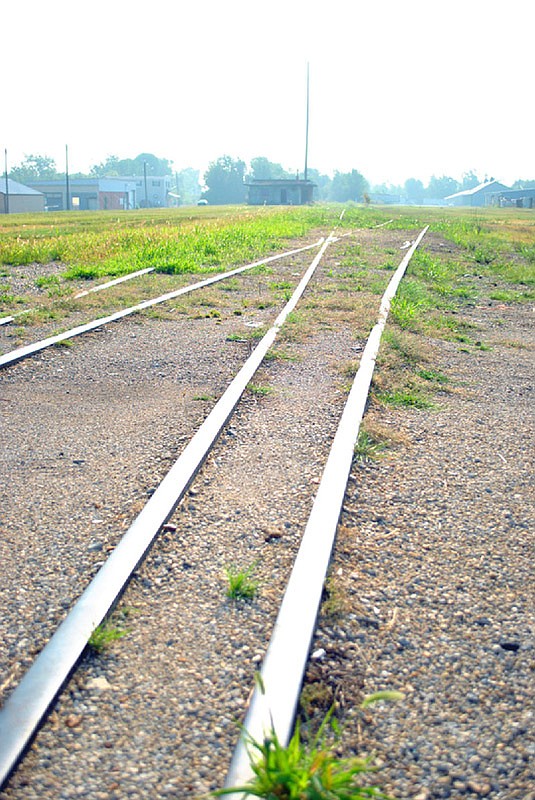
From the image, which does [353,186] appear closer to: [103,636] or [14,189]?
[14,189]

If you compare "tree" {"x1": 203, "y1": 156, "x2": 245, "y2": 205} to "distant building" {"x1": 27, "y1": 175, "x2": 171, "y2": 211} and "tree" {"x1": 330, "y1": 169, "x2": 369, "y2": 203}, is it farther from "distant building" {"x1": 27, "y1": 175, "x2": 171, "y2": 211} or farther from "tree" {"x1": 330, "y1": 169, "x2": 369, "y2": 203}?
"distant building" {"x1": 27, "y1": 175, "x2": 171, "y2": 211}

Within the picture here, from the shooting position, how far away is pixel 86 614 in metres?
2.77

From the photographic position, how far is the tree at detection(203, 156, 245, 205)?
158m

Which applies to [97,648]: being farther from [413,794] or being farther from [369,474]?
[369,474]

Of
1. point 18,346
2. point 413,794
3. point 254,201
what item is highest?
point 254,201

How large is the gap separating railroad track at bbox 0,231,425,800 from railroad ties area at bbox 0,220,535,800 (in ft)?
0.13

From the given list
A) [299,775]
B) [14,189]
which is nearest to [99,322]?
[299,775]

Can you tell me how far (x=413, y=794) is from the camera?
2.12 metres

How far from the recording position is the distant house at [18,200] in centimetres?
8306

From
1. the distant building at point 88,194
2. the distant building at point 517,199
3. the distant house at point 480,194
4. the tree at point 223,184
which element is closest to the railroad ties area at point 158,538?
the distant building at point 517,199

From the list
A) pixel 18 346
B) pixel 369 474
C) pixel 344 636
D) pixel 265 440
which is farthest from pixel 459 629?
pixel 18 346

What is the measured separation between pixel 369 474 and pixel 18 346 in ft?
13.9

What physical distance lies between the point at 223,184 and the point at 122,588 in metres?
161

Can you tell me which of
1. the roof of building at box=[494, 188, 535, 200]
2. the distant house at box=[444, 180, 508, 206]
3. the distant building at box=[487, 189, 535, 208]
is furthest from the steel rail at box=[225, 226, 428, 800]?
the distant house at box=[444, 180, 508, 206]
